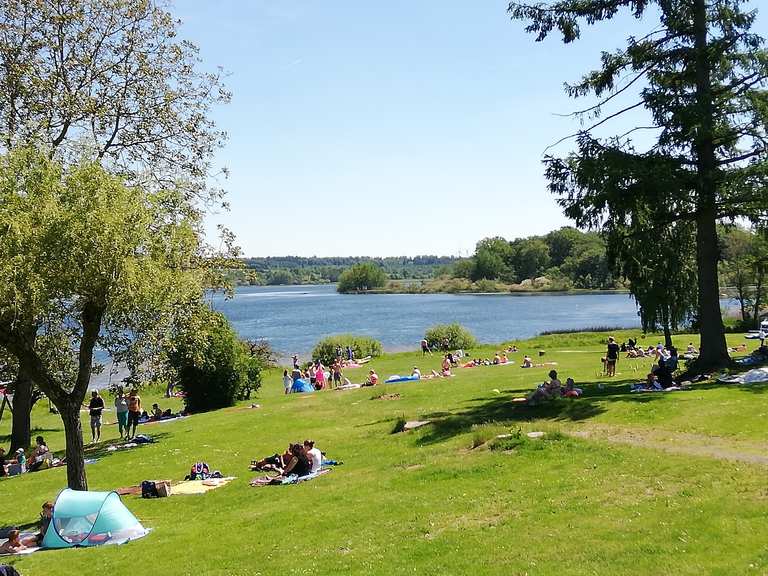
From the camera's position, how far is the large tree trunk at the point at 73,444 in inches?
594

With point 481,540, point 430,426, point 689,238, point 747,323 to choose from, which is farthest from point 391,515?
point 747,323

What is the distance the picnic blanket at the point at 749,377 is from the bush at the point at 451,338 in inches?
1416

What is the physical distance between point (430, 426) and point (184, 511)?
25.1 ft

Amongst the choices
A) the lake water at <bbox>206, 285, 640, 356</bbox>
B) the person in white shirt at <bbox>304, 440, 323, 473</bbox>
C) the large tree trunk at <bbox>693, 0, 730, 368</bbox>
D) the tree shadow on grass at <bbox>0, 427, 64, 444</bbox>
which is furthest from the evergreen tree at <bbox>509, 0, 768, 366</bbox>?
the lake water at <bbox>206, 285, 640, 356</bbox>

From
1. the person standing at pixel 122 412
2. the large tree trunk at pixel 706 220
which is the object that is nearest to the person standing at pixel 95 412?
the person standing at pixel 122 412

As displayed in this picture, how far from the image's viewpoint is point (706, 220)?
23594mm

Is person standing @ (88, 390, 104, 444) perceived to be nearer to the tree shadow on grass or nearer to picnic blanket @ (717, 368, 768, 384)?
the tree shadow on grass

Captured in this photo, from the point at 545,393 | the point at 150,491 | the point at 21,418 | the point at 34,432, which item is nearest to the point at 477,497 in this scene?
the point at 150,491

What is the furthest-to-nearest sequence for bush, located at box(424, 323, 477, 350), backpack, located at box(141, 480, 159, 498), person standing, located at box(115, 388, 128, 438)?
bush, located at box(424, 323, 477, 350)
person standing, located at box(115, 388, 128, 438)
backpack, located at box(141, 480, 159, 498)

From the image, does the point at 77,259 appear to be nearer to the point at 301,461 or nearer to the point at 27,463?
the point at 301,461

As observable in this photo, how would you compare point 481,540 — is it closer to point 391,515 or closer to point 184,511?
point 391,515

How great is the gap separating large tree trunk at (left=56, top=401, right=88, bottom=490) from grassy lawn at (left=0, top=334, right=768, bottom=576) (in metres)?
1.54

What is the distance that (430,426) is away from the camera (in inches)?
789

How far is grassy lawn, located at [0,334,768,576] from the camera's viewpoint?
31.1 ft
